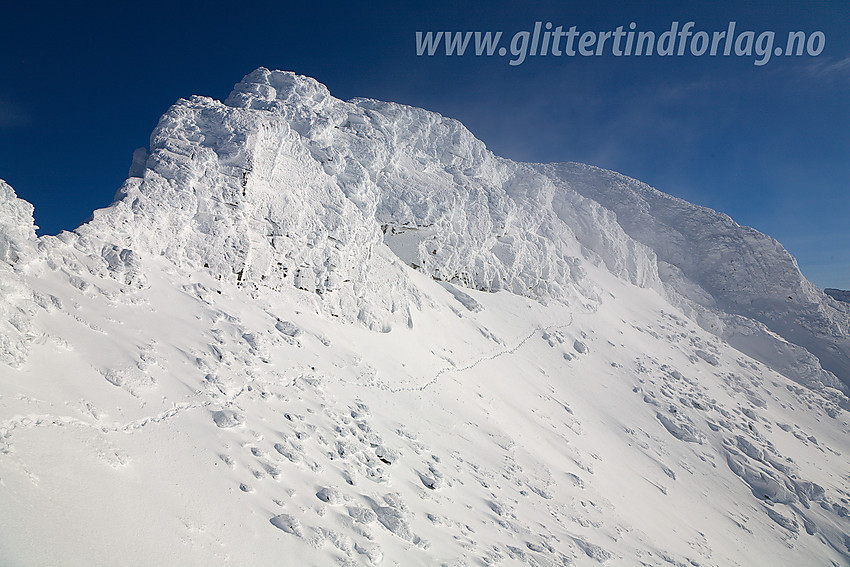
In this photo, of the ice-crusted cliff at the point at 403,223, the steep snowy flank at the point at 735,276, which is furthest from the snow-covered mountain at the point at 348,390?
the steep snowy flank at the point at 735,276

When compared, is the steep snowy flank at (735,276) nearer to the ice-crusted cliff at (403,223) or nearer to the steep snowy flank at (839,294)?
the ice-crusted cliff at (403,223)

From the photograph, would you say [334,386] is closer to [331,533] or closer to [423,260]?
[331,533]

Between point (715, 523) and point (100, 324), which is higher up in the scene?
point (100, 324)

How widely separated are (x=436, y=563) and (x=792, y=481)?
87.0 ft

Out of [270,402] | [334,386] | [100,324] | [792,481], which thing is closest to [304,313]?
[334,386]

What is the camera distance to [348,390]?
1471 centimetres

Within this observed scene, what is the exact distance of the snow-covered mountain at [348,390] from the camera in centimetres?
779

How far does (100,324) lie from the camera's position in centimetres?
1042

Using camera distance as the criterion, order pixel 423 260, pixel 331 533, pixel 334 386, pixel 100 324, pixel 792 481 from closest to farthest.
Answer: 1. pixel 331 533
2. pixel 100 324
3. pixel 334 386
4. pixel 792 481
5. pixel 423 260

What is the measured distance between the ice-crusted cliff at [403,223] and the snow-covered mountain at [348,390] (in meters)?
0.15

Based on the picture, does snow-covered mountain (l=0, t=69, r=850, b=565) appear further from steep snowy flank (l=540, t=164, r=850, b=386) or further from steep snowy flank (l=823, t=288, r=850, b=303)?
steep snowy flank (l=823, t=288, r=850, b=303)

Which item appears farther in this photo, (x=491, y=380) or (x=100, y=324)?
(x=491, y=380)

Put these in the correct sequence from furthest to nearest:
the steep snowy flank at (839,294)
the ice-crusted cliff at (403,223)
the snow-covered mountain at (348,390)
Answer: the steep snowy flank at (839,294)
the ice-crusted cliff at (403,223)
the snow-covered mountain at (348,390)

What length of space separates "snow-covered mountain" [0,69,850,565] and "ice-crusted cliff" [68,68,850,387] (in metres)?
0.15
